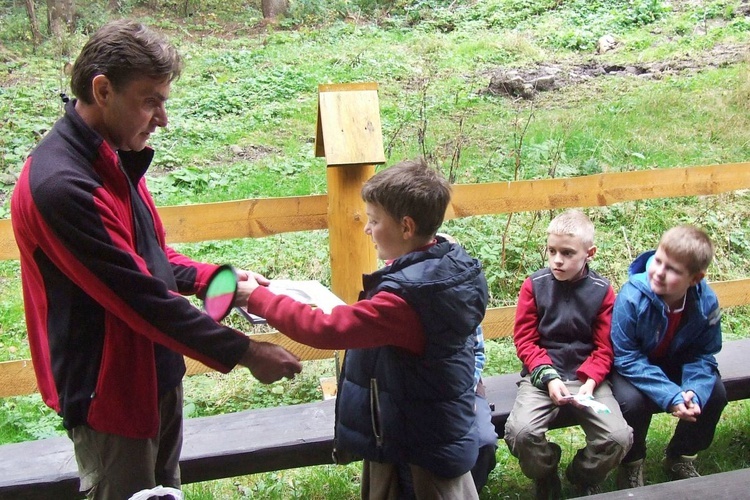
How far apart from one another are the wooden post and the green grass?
1046 millimetres

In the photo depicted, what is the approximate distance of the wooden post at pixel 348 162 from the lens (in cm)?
329

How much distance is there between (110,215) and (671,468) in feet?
9.42

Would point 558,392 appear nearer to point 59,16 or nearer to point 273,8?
point 59,16

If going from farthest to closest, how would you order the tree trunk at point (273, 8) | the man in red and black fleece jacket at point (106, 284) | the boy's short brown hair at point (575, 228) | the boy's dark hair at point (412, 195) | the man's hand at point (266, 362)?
the tree trunk at point (273, 8)
the boy's short brown hair at point (575, 228)
the boy's dark hair at point (412, 195)
the man's hand at point (266, 362)
the man in red and black fleece jacket at point (106, 284)

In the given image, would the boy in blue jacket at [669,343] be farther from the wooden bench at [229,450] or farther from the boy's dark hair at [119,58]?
the boy's dark hair at [119,58]

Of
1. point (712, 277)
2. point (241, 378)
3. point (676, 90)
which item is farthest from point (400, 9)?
point (241, 378)

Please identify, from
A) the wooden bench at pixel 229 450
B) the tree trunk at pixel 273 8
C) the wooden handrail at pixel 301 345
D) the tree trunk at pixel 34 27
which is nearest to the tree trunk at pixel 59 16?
the tree trunk at pixel 34 27

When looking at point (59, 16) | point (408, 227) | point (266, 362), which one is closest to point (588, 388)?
point (408, 227)

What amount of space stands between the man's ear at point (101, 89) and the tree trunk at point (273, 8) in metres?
13.8

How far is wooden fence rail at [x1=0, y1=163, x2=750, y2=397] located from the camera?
11.6 ft

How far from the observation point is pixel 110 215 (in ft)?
6.18

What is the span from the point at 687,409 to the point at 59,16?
1321cm

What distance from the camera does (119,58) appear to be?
1.90 m

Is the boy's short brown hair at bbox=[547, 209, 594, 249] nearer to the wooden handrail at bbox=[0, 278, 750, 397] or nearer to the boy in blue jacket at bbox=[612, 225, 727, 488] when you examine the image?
the boy in blue jacket at bbox=[612, 225, 727, 488]
